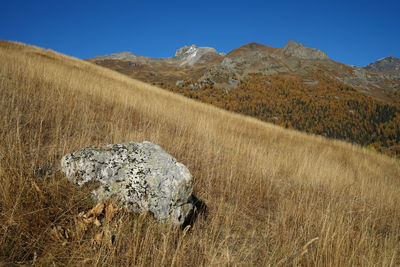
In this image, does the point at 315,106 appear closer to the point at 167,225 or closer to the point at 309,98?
the point at 309,98

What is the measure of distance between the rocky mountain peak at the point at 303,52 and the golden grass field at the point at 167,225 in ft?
273

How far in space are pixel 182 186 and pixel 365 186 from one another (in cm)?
507

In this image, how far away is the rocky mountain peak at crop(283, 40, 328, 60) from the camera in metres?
72.9

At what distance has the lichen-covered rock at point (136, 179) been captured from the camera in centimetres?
145

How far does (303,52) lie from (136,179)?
9271 centimetres

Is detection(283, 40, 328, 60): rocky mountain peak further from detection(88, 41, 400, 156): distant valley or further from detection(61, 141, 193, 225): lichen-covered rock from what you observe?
detection(61, 141, 193, 225): lichen-covered rock

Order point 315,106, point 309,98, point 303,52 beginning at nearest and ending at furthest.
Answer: point 315,106
point 309,98
point 303,52

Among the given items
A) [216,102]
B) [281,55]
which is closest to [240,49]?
[281,55]

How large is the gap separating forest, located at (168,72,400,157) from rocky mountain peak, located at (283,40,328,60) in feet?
113

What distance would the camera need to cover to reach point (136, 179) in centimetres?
150

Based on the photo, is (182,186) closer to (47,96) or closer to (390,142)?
(47,96)

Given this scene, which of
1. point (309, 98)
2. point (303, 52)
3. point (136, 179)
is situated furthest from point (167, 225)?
point (303, 52)

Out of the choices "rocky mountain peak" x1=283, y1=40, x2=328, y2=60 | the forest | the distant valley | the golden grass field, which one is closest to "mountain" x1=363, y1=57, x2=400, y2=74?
"rocky mountain peak" x1=283, y1=40, x2=328, y2=60

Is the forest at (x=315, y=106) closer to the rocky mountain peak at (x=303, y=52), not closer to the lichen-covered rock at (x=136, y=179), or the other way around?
the lichen-covered rock at (x=136, y=179)
